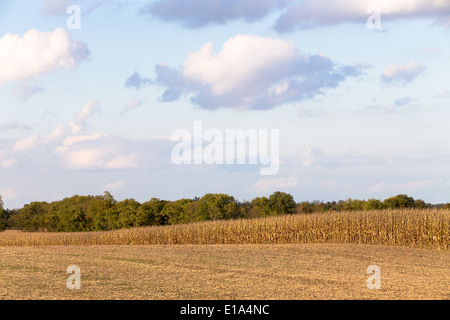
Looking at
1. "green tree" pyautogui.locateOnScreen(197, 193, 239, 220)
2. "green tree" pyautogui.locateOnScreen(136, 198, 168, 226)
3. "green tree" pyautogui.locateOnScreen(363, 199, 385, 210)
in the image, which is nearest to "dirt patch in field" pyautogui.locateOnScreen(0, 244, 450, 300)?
"green tree" pyautogui.locateOnScreen(136, 198, 168, 226)

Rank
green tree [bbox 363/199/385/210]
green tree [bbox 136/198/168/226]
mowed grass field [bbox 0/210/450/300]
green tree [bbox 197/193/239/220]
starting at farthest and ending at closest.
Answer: green tree [bbox 363/199/385/210] → green tree [bbox 197/193/239/220] → green tree [bbox 136/198/168/226] → mowed grass field [bbox 0/210/450/300]

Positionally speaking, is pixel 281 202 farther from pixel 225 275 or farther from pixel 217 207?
pixel 225 275

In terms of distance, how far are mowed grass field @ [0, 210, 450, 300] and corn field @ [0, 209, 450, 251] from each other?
0.05m

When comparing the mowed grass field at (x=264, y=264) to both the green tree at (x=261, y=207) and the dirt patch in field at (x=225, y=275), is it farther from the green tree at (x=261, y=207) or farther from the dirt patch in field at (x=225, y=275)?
the green tree at (x=261, y=207)

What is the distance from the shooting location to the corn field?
2578cm

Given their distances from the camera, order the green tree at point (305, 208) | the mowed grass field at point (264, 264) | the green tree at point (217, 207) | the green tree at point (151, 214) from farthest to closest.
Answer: the green tree at point (305, 208) < the green tree at point (217, 207) < the green tree at point (151, 214) < the mowed grass field at point (264, 264)

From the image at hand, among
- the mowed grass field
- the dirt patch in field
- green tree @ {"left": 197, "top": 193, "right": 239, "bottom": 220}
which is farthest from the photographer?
green tree @ {"left": 197, "top": 193, "right": 239, "bottom": 220}

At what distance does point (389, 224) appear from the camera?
86.5ft

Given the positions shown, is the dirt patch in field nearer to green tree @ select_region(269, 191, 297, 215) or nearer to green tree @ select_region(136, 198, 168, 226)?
green tree @ select_region(136, 198, 168, 226)

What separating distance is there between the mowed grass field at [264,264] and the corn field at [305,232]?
54mm

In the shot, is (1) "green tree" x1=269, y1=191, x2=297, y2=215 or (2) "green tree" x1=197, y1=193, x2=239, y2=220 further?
(1) "green tree" x1=269, y1=191, x2=297, y2=215

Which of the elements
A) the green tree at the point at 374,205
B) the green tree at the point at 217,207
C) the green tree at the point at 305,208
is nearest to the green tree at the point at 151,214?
the green tree at the point at 217,207

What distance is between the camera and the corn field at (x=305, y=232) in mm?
25781
